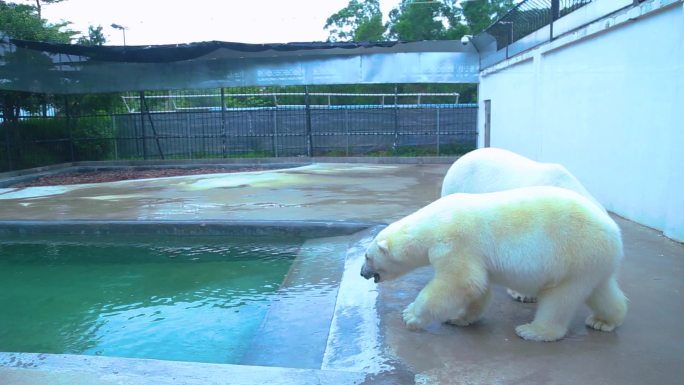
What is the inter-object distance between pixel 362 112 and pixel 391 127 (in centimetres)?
112

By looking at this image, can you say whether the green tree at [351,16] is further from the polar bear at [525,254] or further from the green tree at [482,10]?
the polar bear at [525,254]

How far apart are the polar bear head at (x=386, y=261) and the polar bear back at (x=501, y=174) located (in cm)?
139

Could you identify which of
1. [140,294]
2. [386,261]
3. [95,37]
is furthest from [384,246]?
[95,37]

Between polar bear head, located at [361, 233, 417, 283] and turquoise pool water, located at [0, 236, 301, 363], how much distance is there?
4.26ft

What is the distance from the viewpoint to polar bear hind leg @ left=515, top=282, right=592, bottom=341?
2.99m

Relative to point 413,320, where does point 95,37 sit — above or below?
above

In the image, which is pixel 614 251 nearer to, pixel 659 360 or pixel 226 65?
pixel 659 360

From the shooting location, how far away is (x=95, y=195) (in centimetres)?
1067

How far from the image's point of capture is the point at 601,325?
3.29 m

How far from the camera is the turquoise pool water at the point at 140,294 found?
4.28 metres

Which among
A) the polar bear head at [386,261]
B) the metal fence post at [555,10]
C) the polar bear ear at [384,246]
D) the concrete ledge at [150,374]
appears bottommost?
the concrete ledge at [150,374]

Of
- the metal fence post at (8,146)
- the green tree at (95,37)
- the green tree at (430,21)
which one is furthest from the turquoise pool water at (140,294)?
the green tree at (430,21)

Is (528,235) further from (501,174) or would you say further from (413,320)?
(501,174)

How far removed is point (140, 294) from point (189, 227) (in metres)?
2.01
